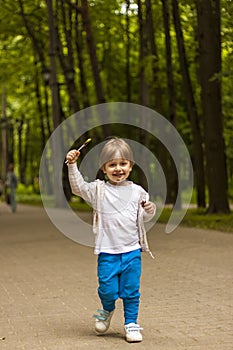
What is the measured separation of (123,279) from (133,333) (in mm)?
473

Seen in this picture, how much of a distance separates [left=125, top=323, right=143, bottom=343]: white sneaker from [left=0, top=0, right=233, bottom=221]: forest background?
41.7 ft

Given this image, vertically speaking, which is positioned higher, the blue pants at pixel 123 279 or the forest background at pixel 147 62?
the forest background at pixel 147 62

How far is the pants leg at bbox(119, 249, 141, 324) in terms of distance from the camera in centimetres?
766

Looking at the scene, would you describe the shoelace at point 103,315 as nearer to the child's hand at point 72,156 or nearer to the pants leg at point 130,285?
the pants leg at point 130,285

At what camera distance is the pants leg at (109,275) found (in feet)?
25.2

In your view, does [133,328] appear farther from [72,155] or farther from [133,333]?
[72,155]

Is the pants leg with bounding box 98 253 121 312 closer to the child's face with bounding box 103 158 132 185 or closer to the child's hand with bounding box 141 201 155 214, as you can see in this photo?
the child's hand with bounding box 141 201 155 214

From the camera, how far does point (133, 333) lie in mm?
7418

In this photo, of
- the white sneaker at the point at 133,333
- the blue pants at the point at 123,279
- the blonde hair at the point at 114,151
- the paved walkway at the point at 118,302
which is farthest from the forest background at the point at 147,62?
the white sneaker at the point at 133,333

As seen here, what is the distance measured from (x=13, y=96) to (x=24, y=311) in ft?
150

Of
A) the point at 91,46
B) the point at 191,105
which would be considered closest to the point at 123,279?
the point at 91,46

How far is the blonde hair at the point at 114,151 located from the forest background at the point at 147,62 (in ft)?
39.5

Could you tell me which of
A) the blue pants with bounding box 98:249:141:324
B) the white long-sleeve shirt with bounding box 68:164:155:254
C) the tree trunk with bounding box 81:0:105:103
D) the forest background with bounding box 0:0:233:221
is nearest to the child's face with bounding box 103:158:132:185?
the white long-sleeve shirt with bounding box 68:164:155:254

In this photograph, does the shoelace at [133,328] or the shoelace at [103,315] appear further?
the shoelace at [103,315]
